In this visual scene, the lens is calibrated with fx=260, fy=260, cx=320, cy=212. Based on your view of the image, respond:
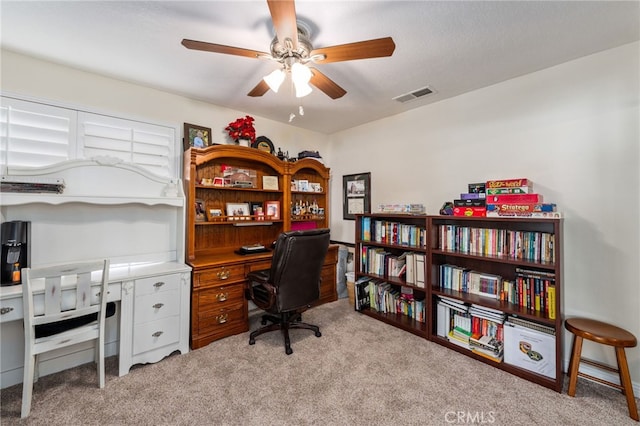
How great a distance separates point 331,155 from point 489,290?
109 inches

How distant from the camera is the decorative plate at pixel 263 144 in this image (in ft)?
10.7

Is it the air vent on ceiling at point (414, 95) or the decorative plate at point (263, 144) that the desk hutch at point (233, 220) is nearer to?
the decorative plate at point (263, 144)

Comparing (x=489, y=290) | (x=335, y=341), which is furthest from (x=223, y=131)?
(x=489, y=290)

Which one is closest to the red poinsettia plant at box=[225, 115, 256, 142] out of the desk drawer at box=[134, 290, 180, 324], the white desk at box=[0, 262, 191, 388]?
the white desk at box=[0, 262, 191, 388]

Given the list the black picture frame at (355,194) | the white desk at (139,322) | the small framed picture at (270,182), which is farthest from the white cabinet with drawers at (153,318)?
the black picture frame at (355,194)

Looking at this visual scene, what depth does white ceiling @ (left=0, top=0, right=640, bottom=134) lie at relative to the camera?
5.08 feet

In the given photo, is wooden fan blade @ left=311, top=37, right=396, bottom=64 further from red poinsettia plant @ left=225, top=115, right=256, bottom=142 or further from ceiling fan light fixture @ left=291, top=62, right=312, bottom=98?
red poinsettia plant @ left=225, top=115, right=256, bottom=142

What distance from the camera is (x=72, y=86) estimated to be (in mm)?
2217

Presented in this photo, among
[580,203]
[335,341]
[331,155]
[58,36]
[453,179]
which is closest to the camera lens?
[58,36]

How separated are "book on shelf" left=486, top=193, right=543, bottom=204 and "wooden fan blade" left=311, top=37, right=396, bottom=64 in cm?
148

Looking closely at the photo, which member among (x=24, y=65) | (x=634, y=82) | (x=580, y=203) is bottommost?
(x=580, y=203)

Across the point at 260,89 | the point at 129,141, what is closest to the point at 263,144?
the point at 260,89

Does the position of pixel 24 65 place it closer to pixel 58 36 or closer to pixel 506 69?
pixel 58 36

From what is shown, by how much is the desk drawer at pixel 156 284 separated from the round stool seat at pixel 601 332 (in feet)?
9.83
